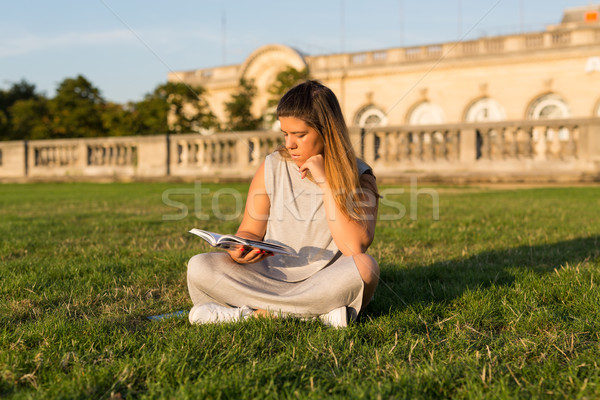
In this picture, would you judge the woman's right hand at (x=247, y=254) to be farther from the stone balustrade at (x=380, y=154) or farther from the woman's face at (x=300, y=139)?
the stone balustrade at (x=380, y=154)

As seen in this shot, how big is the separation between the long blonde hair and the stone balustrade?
7883mm

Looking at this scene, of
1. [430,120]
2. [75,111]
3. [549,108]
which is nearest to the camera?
[75,111]

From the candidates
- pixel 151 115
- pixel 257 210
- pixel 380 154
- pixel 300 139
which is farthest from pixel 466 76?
pixel 300 139

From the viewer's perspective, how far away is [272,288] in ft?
11.0

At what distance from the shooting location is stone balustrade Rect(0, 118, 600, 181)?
1469 cm

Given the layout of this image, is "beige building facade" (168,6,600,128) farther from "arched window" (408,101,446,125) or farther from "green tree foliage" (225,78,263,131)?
"green tree foliage" (225,78,263,131)

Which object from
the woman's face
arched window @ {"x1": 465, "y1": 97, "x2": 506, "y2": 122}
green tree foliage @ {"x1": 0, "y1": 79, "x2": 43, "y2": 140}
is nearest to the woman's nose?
the woman's face

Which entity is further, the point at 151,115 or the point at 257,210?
the point at 151,115

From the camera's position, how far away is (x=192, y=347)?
2666mm

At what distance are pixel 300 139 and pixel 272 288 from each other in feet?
3.14

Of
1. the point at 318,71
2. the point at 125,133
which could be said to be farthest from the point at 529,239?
the point at 318,71

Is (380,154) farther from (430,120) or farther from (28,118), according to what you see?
(28,118)

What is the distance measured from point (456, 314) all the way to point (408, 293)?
0.62 metres

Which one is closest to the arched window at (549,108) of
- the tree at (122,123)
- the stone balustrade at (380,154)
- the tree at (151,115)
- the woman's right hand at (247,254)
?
the stone balustrade at (380,154)
